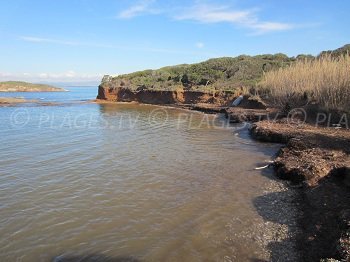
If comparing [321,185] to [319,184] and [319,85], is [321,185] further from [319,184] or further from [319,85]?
[319,85]

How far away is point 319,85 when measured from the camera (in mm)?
17797

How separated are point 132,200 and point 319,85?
1331cm

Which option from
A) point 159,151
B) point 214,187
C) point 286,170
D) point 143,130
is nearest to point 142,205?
point 214,187

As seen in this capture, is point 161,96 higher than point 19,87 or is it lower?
lower

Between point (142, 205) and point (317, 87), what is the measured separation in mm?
13497

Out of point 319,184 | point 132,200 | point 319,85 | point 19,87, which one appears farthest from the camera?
point 19,87

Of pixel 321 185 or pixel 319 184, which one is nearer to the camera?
pixel 321 185

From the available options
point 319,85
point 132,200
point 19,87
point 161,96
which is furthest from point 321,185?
point 19,87

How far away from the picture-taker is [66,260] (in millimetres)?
5402

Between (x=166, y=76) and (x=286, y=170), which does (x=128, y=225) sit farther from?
(x=166, y=76)

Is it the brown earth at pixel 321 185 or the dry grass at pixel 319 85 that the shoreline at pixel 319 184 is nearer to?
the brown earth at pixel 321 185

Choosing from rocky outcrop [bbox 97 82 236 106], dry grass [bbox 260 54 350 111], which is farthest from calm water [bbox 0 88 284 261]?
rocky outcrop [bbox 97 82 236 106]

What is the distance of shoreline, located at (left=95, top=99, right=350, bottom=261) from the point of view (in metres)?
5.37

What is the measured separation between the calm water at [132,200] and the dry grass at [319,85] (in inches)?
166
